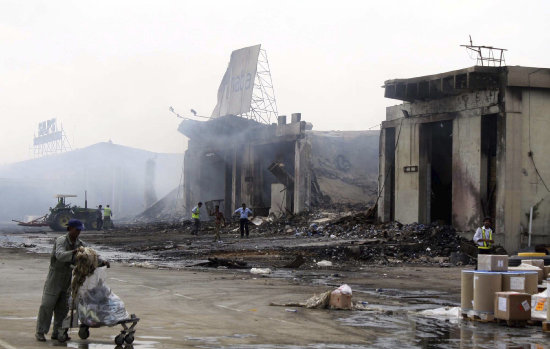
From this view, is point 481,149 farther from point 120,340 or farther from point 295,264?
point 120,340

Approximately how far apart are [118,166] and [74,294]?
7330 cm

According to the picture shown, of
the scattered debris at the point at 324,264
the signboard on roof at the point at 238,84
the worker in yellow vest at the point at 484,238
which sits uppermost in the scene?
the signboard on roof at the point at 238,84

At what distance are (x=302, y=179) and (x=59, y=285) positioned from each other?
3094 centimetres

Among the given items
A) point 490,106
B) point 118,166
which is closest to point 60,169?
point 118,166

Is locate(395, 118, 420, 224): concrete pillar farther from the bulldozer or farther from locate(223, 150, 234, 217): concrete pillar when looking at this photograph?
the bulldozer

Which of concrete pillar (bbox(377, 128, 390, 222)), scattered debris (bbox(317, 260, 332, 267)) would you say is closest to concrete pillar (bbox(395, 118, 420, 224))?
concrete pillar (bbox(377, 128, 390, 222))

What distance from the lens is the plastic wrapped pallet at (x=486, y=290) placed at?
32.1ft

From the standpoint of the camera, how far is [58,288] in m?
7.60

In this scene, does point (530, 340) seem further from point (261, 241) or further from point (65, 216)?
point (65, 216)

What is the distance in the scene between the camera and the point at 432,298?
12438 millimetres

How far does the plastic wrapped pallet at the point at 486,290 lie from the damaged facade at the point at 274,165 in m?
28.3

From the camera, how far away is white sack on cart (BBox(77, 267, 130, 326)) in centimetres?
725

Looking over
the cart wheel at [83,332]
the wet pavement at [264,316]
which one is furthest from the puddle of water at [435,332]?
the cart wheel at [83,332]

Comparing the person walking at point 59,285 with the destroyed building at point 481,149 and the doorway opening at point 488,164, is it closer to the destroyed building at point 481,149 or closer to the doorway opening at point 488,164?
the destroyed building at point 481,149
